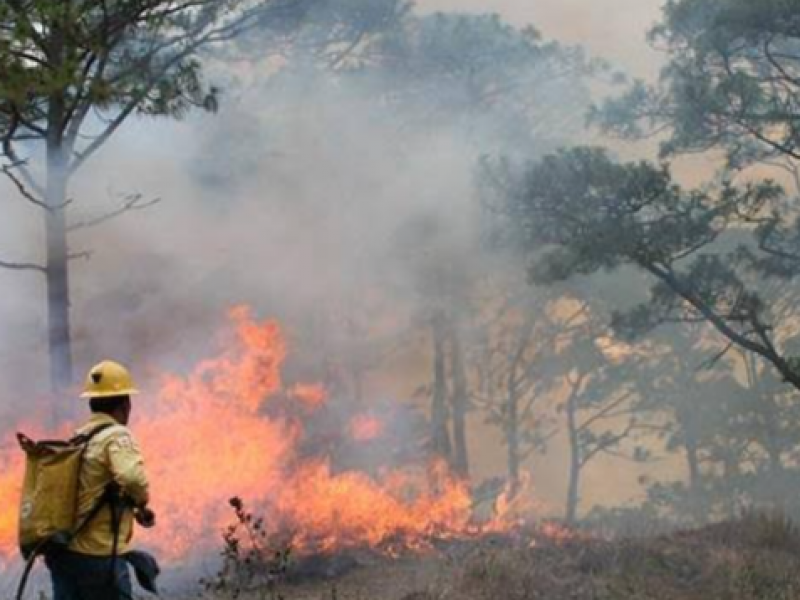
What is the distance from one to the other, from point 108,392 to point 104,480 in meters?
0.47

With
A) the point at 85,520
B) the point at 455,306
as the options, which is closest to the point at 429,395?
the point at 455,306

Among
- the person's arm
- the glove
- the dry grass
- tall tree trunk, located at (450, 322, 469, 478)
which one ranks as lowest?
the dry grass

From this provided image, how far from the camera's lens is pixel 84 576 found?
5.26 metres

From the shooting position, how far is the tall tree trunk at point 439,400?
25000 mm

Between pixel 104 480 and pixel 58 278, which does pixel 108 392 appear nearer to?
pixel 104 480

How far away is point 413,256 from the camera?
23.9m

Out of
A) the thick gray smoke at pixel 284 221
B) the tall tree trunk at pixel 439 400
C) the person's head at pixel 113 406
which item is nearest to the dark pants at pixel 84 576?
the person's head at pixel 113 406

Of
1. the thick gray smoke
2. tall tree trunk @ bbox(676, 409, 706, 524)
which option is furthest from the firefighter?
tall tree trunk @ bbox(676, 409, 706, 524)

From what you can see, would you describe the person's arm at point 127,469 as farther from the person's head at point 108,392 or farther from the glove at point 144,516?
the person's head at point 108,392

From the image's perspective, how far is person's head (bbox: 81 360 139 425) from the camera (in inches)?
214

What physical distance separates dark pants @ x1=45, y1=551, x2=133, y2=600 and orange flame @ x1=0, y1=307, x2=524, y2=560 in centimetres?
699

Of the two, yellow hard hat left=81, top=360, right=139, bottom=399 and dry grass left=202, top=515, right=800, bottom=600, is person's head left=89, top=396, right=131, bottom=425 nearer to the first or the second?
yellow hard hat left=81, top=360, right=139, bottom=399

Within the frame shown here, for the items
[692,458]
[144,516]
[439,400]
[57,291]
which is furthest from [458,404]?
[144,516]

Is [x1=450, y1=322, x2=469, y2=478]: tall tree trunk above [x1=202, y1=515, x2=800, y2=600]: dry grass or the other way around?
above
